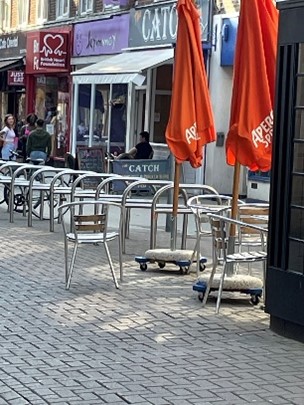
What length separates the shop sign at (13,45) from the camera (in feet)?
115

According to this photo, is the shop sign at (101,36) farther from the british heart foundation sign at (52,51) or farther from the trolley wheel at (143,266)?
the trolley wheel at (143,266)

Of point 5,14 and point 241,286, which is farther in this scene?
point 5,14

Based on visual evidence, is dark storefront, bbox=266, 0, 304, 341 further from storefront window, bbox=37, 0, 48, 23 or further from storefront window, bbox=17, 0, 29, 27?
storefront window, bbox=17, 0, 29, 27

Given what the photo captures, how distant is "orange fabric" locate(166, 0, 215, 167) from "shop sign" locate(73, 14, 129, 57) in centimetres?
1548

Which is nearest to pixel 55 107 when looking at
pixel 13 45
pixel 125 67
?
pixel 13 45

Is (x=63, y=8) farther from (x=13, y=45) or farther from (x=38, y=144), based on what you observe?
(x=38, y=144)

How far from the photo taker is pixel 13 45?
1426 inches

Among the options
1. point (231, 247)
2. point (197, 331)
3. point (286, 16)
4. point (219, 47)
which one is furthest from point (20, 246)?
point (219, 47)

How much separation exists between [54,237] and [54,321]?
5.95 m

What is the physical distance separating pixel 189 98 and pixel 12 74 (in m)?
23.6

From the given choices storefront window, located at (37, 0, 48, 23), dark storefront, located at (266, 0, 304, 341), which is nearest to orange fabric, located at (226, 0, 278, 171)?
dark storefront, located at (266, 0, 304, 341)

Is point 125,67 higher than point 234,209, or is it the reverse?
point 125,67

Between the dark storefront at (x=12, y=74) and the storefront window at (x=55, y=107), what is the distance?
4.15 feet

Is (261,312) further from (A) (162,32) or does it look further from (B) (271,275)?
(A) (162,32)
